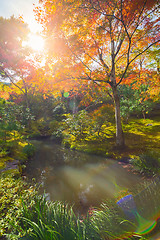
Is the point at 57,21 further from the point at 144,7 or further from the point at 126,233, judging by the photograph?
the point at 126,233

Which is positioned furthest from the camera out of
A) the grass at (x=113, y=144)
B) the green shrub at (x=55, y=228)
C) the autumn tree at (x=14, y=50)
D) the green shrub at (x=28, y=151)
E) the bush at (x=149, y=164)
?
the autumn tree at (x=14, y=50)

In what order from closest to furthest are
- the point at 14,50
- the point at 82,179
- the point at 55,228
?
the point at 55,228 < the point at 82,179 < the point at 14,50

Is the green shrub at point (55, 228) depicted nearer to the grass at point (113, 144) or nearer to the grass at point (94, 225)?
the grass at point (94, 225)

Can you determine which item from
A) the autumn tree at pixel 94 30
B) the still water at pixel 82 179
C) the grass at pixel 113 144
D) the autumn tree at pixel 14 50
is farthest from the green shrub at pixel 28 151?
the autumn tree at pixel 14 50

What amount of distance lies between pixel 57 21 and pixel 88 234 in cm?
597

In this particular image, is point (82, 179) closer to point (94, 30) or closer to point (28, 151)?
point (28, 151)

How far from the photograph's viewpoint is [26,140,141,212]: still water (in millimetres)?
3525

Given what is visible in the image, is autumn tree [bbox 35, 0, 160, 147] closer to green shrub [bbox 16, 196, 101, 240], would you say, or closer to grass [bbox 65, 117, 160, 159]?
grass [bbox 65, 117, 160, 159]

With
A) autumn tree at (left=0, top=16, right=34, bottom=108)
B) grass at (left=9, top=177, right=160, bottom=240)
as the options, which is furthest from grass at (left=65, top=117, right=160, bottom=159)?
autumn tree at (left=0, top=16, right=34, bottom=108)

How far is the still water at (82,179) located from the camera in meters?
3.53

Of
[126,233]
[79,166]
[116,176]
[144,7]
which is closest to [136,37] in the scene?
[144,7]

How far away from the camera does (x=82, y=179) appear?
15.1 ft

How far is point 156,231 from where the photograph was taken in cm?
163

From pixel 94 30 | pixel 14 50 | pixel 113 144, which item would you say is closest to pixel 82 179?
pixel 113 144
